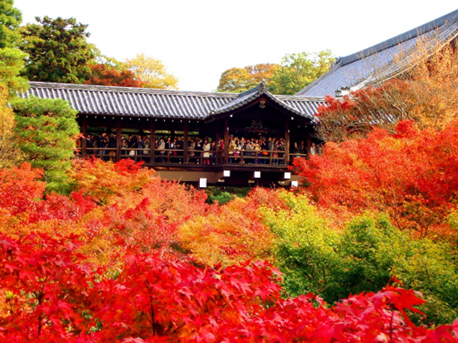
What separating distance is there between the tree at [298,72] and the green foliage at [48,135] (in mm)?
28936

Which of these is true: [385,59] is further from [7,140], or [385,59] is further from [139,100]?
[7,140]

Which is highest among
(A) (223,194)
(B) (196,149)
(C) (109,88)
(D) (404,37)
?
(D) (404,37)

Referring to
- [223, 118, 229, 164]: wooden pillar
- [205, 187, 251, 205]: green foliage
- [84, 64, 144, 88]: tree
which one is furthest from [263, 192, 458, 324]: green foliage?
[84, 64, 144, 88]: tree

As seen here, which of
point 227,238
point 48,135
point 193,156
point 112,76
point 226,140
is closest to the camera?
point 227,238

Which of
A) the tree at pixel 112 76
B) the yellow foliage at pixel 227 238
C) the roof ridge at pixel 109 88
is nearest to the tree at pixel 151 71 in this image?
the tree at pixel 112 76

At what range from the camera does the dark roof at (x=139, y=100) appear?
23.6 meters

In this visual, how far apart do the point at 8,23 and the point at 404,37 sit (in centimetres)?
2536

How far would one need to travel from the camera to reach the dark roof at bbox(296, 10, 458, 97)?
74.7ft

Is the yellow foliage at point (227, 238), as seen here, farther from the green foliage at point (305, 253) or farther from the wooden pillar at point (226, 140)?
the wooden pillar at point (226, 140)

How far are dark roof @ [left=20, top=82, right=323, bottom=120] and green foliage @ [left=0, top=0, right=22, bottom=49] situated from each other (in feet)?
30.7

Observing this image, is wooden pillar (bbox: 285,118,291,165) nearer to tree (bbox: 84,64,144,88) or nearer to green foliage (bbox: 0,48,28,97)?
green foliage (bbox: 0,48,28,97)

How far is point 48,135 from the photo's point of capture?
57.8ft

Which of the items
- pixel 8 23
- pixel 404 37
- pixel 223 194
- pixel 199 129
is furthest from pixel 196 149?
pixel 8 23

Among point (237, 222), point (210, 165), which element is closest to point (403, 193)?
point (237, 222)
